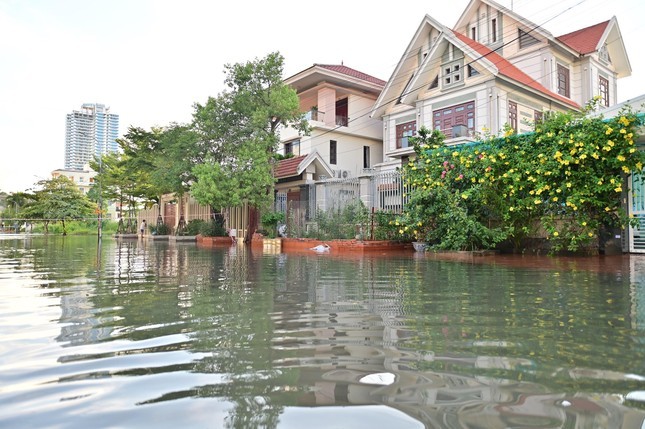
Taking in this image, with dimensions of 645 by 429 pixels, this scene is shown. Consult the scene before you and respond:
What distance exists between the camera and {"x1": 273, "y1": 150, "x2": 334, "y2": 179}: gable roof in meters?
21.4

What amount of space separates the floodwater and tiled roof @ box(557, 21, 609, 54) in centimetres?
2286

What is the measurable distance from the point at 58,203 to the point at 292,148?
104 ft

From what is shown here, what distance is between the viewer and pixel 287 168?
22547mm

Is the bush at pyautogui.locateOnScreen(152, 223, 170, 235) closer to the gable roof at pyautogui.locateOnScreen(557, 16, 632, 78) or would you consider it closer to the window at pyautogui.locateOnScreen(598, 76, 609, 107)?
the gable roof at pyautogui.locateOnScreen(557, 16, 632, 78)

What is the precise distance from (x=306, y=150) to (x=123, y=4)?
1493 centimetres

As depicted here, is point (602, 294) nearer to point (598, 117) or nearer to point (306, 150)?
point (598, 117)

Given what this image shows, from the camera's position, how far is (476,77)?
1981cm

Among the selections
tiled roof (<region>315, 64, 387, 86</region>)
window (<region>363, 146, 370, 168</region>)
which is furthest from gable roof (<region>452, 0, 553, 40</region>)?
window (<region>363, 146, 370, 168</region>)

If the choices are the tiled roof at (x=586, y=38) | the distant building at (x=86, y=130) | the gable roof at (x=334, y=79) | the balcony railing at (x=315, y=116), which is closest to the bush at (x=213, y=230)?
the balcony railing at (x=315, y=116)

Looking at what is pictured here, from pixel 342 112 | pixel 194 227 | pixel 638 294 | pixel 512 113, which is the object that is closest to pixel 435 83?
pixel 512 113

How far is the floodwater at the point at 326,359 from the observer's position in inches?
64.8

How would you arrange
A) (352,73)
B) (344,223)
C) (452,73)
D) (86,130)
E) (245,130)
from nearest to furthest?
(344,223) < (245,130) < (452,73) < (352,73) < (86,130)

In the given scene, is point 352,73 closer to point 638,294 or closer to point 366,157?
point 366,157

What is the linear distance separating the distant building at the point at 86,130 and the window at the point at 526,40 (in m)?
93.7
